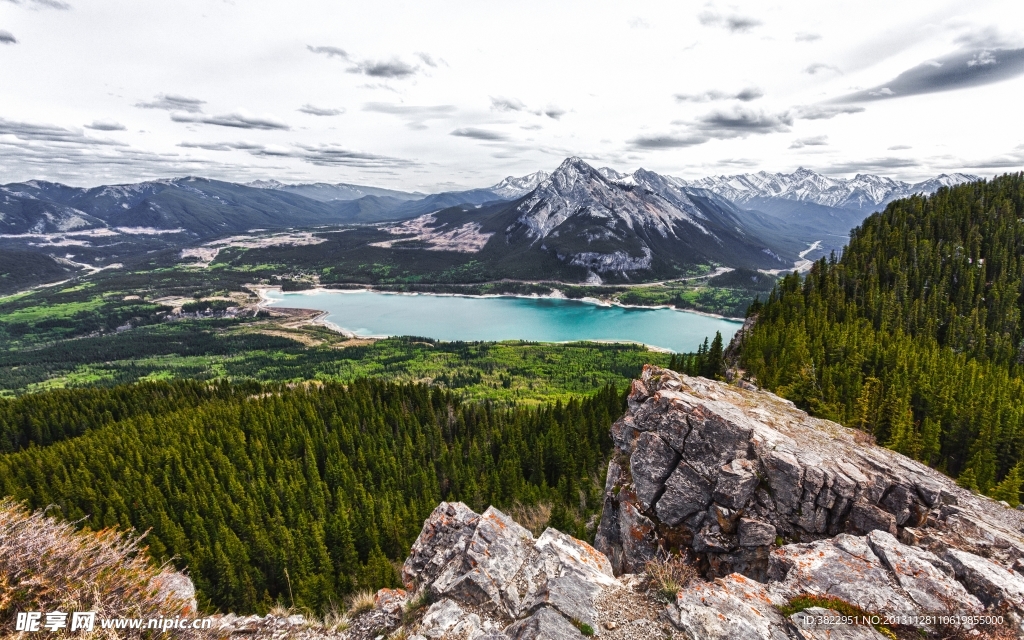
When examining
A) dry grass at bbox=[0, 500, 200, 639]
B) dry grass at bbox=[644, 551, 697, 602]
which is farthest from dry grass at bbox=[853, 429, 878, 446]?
dry grass at bbox=[0, 500, 200, 639]

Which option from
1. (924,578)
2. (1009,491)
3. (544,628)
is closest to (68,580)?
(544,628)

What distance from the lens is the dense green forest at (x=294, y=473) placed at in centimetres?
4109

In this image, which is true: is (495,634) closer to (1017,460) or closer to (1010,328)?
(1017,460)

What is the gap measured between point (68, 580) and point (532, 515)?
39.8 metres

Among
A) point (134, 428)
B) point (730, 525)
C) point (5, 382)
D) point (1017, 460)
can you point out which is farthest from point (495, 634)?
point (5, 382)

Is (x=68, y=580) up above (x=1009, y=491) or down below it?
above

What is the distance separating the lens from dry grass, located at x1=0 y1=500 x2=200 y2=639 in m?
10.3

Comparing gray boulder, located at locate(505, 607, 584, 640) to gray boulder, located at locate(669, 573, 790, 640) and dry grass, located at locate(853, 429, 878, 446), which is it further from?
dry grass, located at locate(853, 429, 878, 446)

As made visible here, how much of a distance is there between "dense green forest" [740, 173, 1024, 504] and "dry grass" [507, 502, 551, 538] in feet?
83.3

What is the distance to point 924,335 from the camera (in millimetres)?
58250

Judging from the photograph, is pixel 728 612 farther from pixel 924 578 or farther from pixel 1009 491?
pixel 1009 491

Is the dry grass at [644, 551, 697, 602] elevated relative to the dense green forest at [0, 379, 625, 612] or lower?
elevated

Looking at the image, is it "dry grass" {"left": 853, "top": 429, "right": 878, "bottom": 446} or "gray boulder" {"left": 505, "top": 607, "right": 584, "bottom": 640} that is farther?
"dry grass" {"left": 853, "top": 429, "right": 878, "bottom": 446}

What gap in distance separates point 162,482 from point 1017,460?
261ft
